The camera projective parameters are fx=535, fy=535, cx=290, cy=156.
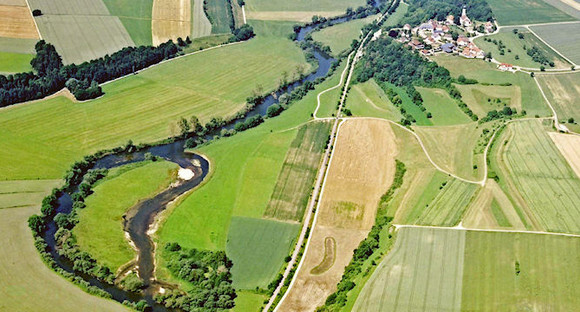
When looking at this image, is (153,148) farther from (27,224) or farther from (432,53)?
(432,53)

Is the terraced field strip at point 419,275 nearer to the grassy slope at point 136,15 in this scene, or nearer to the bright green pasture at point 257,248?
the bright green pasture at point 257,248

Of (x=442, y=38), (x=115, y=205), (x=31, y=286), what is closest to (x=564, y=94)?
(x=442, y=38)

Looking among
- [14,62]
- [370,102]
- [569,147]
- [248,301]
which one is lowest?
[248,301]

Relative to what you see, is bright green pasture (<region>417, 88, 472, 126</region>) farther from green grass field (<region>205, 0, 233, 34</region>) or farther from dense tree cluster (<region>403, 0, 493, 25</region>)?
green grass field (<region>205, 0, 233, 34</region>)

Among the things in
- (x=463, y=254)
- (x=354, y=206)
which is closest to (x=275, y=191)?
(x=354, y=206)

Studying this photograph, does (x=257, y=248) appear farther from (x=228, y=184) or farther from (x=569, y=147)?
(x=569, y=147)

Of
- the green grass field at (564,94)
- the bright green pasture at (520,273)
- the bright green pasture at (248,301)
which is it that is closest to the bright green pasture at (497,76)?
the green grass field at (564,94)
